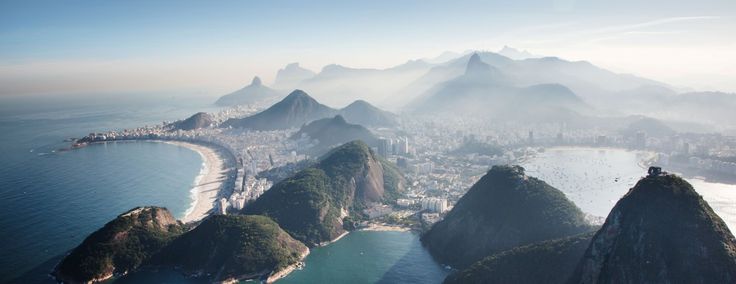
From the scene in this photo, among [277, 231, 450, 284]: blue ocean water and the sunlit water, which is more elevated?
the sunlit water

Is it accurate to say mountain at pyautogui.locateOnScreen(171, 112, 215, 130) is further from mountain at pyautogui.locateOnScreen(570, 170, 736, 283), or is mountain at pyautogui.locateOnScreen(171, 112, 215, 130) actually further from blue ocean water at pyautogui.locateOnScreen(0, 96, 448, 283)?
mountain at pyautogui.locateOnScreen(570, 170, 736, 283)

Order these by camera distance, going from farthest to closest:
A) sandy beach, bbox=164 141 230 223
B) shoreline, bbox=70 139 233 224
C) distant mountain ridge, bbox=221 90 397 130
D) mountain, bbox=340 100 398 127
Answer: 1. mountain, bbox=340 100 398 127
2. distant mountain ridge, bbox=221 90 397 130
3. shoreline, bbox=70 139 233 224
4. sandy beach, bbox=164 141 230 223

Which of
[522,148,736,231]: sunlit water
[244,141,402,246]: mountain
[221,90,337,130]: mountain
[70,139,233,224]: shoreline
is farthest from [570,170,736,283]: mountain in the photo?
[221,90,337,130]: mountain

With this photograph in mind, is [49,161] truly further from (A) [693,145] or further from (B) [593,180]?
(A) [693,145]

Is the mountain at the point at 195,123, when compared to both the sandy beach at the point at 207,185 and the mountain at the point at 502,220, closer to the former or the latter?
the sandy beach at the point at 207,185

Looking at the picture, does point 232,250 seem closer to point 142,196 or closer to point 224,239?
point 224,239

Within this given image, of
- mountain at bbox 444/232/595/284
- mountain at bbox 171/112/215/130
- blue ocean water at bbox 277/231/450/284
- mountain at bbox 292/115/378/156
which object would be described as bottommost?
blue ocean water at bbox 277/231/450/284
